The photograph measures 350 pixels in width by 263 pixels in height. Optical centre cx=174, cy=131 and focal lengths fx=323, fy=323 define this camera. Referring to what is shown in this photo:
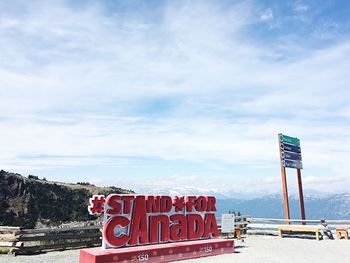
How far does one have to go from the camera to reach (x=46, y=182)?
70.9 meters

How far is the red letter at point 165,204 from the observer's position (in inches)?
594

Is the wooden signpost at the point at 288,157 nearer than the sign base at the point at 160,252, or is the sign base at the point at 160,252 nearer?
the sign base at the point at 160,252

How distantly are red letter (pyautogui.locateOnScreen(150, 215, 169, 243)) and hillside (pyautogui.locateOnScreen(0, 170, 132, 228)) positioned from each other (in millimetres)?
49176

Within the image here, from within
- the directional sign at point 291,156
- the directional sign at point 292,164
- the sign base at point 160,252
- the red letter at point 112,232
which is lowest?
the sign base at point 160,252

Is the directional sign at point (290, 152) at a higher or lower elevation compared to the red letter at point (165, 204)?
higher

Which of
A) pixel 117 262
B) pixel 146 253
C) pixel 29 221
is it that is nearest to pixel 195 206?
pixel 146 253

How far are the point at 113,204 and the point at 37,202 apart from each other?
5571 cm

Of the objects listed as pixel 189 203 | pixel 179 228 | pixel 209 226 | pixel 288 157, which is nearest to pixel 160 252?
pixel 179 228

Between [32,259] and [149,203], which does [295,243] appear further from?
[32,259]

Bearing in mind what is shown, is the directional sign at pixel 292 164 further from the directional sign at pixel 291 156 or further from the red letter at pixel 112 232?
the red letter at pixel 112 232

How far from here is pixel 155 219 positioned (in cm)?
1462

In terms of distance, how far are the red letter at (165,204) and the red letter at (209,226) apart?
2.46 metres

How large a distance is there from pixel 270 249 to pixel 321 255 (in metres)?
2.74

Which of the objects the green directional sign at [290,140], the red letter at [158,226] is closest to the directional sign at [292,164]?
the green directional sign at [290,140]
